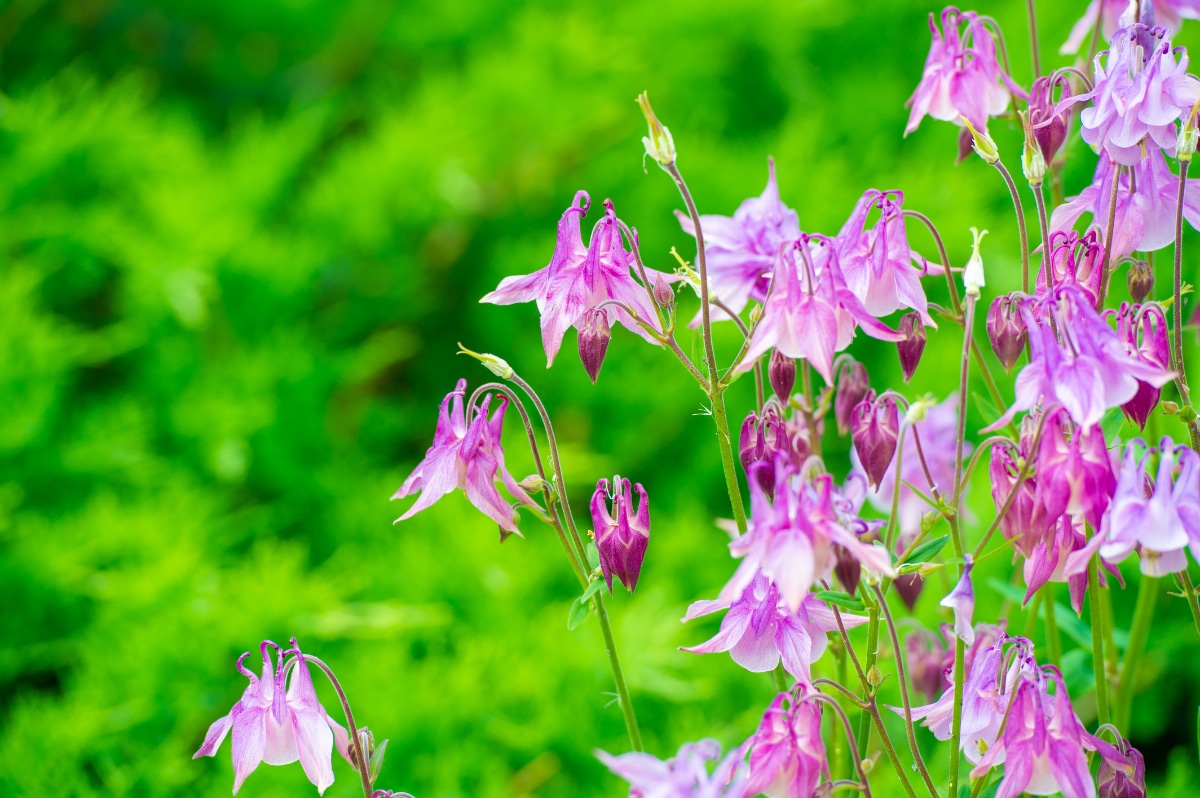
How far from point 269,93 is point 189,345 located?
2.43 ft

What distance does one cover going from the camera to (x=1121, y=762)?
1.88 feet

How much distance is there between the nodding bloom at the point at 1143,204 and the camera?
61cm

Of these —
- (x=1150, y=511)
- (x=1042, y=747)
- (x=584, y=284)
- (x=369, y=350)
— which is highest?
(x=584, y=284)

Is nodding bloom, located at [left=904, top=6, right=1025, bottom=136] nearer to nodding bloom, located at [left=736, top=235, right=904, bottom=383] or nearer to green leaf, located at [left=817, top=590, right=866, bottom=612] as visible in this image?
nodding bloom, located at [left=736, top=235, right=904, bottom=383]

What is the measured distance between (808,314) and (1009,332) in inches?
6.0

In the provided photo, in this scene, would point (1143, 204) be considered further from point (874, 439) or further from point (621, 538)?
point (621, 538)

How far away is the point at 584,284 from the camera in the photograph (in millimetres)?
586

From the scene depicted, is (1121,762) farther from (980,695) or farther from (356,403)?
(356,403)

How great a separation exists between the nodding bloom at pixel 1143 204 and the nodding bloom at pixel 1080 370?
135 millimetres

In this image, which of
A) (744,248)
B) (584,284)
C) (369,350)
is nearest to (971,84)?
(744,248)

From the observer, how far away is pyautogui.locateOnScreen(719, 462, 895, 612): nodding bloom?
0.45m

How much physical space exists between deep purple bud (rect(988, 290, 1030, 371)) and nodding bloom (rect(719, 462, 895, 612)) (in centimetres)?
20

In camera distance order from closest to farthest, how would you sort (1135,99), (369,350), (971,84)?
(1135,99)
(971,84)
(369,350)

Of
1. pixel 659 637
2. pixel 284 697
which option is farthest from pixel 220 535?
pixel 284 697
